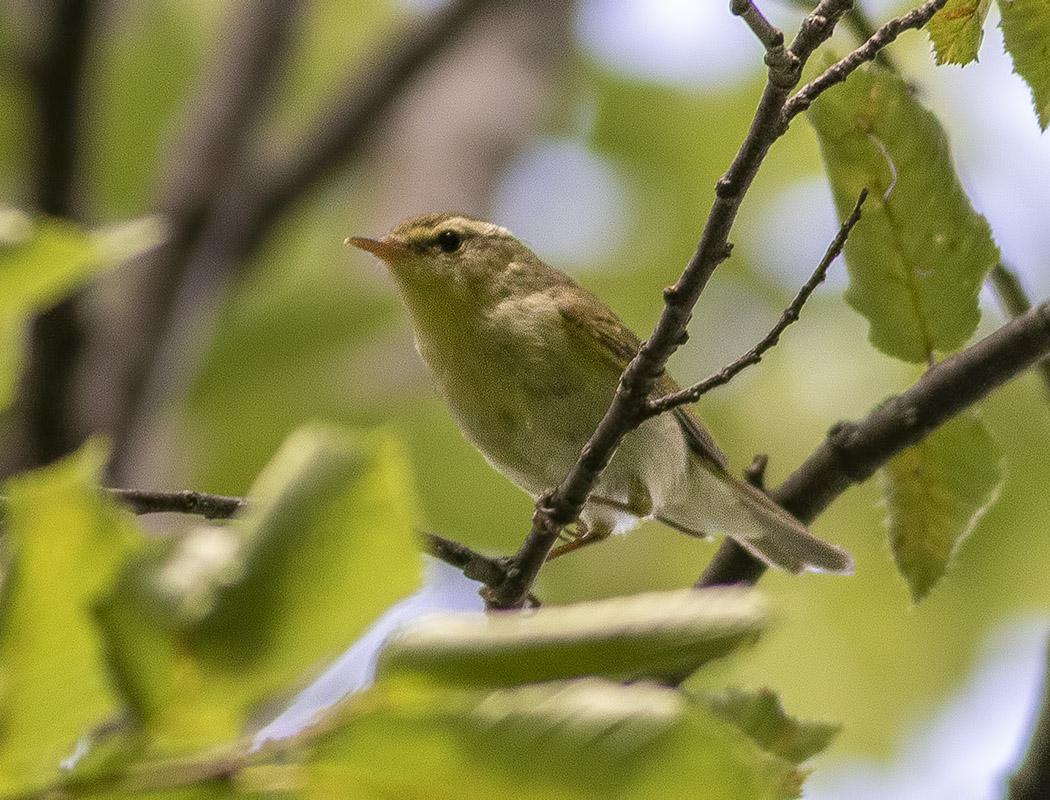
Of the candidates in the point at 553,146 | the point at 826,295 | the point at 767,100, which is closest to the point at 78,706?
the point at 767,100

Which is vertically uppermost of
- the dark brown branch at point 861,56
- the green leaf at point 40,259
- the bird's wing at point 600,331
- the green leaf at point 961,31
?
the bird's wing at point 600,331

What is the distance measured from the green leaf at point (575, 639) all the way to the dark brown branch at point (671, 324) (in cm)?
81

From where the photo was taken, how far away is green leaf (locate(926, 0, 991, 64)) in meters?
1.35

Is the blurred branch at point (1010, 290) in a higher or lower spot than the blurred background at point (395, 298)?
lower

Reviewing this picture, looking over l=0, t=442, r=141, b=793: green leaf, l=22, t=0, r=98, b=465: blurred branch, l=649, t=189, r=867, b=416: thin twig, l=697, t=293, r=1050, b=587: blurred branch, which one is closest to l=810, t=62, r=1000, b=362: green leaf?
l=697, t=293, r=1050, b=587: blurred branch

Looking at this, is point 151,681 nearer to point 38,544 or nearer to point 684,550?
point 38,544

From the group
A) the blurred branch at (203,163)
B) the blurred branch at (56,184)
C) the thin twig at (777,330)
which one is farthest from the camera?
the blurred branch at (203,163)

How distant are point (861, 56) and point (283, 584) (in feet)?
3.72

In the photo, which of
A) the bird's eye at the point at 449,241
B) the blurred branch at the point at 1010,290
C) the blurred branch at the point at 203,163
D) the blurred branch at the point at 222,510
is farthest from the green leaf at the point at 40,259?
the blurred branch at the point at 203,163

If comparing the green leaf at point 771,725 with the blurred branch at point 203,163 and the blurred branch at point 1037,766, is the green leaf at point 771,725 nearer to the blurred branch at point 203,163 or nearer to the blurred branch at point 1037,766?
the blurred branch at point 1037,766

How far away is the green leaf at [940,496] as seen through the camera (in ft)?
6.68

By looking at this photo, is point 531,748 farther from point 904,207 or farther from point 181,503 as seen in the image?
point 904,207

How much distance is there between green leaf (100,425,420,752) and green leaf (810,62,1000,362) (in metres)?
1.33

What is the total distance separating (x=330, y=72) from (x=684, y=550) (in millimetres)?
4297
